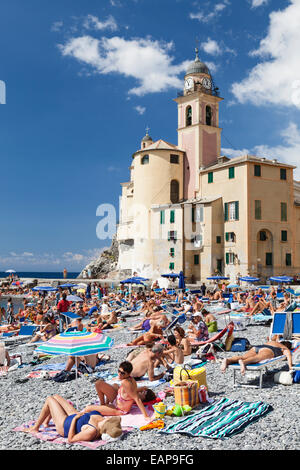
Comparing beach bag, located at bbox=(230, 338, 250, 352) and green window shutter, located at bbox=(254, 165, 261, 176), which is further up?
green window shutter, located at bbox=(254, 165, 261, 176)

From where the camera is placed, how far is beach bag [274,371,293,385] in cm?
727

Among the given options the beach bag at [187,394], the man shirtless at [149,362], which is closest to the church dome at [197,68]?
the man shirtless at [149,362]

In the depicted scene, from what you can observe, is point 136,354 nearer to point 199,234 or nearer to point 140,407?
point 140,407

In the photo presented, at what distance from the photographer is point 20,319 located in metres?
20.8

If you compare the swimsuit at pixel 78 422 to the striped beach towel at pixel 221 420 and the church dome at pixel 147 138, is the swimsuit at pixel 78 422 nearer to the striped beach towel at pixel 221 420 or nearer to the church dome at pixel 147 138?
the striped beach towel at pixel 221 420

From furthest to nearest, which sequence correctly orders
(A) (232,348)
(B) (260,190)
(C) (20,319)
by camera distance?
(B) (260,190) < (C) (20,319) < (A) (232,348)

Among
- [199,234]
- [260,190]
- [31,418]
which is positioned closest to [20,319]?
[31,418]

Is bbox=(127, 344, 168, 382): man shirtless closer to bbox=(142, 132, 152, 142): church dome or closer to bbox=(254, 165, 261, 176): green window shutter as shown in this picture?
bbox=(254, 165, 261, 176): green window shutter

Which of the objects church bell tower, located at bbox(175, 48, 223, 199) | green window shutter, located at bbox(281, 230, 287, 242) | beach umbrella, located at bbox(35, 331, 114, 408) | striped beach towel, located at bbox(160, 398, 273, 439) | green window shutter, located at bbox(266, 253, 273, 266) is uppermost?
church bell tower, located at bbox(175, 48, 223, 199)

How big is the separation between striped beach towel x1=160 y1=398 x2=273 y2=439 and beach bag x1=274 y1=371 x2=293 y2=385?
125cm

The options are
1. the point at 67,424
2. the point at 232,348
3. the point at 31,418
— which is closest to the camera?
the point at 67,424

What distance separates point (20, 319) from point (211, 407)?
16308mm

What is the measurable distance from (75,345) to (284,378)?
3663 millimetres

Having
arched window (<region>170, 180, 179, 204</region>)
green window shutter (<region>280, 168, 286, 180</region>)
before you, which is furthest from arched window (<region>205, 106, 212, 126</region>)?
green window shutter (<region>280, 168, 286, 180</region>)
